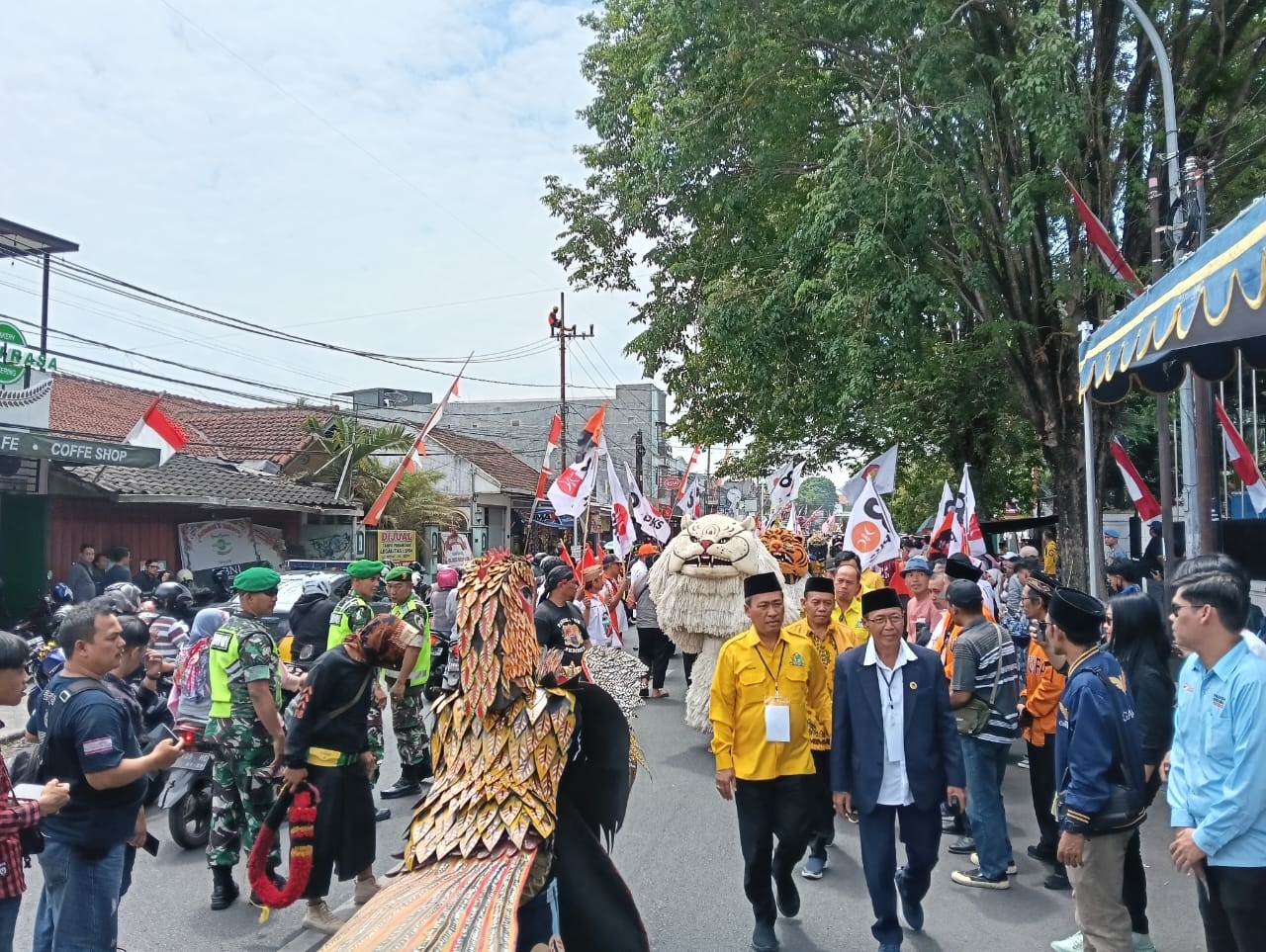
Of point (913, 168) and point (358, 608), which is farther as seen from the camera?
point (913, 168)

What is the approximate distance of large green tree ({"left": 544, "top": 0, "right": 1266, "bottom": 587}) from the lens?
10.5 m

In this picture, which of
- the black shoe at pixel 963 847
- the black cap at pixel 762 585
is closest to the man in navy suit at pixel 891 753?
the black cap at pixel 762 585

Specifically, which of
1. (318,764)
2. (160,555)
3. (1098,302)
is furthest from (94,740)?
(160,555)

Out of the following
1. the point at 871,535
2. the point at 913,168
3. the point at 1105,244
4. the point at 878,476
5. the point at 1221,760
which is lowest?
the point at 1221,760

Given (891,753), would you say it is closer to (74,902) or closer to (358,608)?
(74,902)

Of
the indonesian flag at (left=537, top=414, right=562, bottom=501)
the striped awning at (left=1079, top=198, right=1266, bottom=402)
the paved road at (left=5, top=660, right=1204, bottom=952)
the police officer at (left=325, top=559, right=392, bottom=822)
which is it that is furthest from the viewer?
the indonesian flag at (left=537, top=414, right=562, bottom=501)

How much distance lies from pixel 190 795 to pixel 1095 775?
526 centimetres

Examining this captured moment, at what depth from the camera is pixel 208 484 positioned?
17625mm

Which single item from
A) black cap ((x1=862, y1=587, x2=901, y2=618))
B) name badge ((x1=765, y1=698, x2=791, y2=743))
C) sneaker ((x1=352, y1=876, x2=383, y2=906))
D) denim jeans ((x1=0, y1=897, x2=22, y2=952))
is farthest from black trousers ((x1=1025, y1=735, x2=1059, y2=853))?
denim jeans ((x1=0, y1=897, x2=22, y2=952))

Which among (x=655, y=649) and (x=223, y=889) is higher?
(x=655, y=649)

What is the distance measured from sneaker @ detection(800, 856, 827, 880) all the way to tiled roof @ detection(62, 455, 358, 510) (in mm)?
13324

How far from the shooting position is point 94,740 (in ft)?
11.0

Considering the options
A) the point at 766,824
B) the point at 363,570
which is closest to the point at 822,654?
the point at 766,824

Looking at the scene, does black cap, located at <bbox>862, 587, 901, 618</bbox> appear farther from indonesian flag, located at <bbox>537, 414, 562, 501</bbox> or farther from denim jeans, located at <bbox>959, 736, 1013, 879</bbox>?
indonesian flag, located at <bbox>537, 414, 562, 501</bbox>
